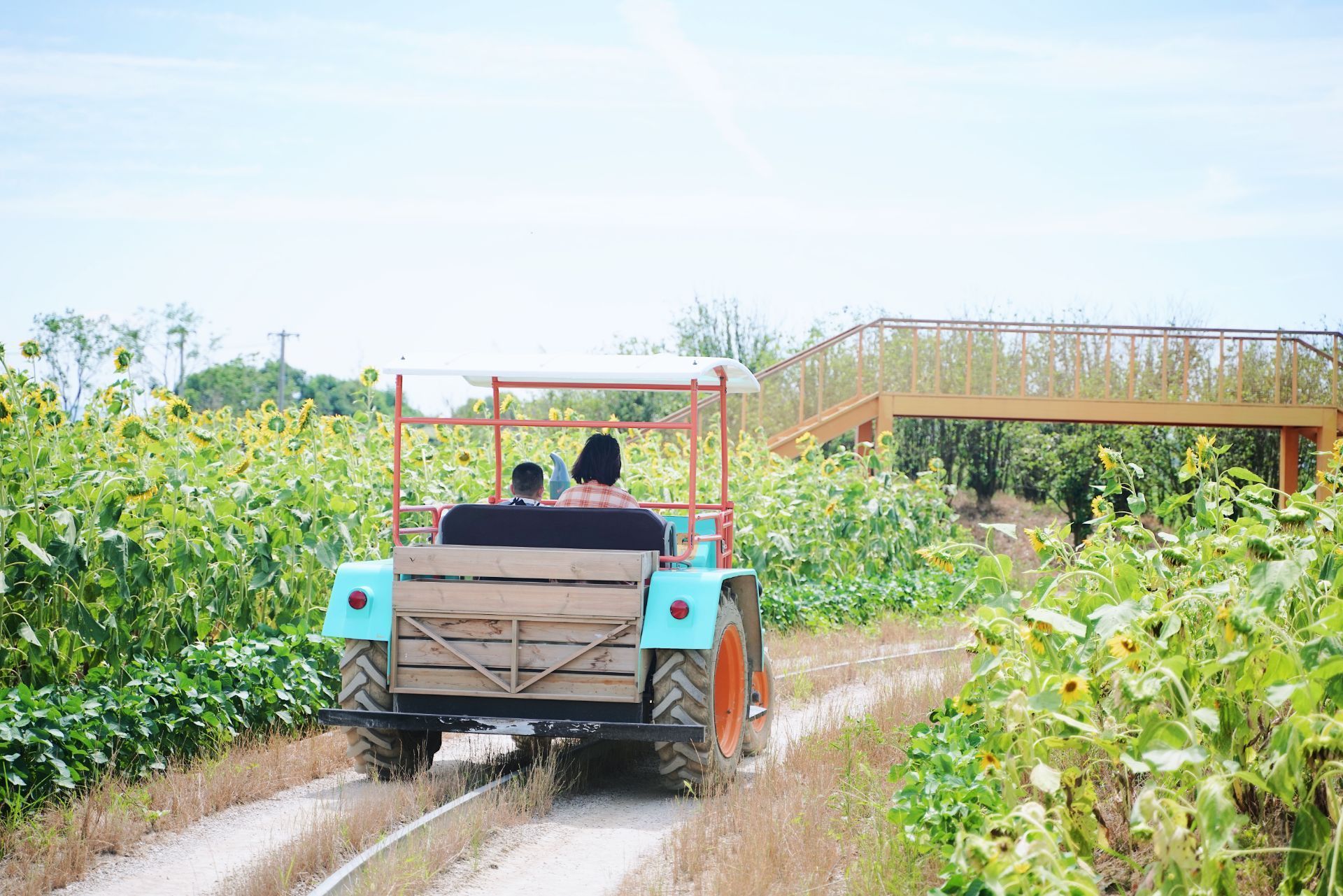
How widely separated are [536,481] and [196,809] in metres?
2.80

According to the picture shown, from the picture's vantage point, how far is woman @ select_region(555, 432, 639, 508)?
7.29m

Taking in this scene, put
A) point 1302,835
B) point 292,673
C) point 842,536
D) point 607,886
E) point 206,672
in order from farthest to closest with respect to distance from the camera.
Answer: point 842,536 < point 292,673 < point 206,672 < point 607,886 < point 1302,835

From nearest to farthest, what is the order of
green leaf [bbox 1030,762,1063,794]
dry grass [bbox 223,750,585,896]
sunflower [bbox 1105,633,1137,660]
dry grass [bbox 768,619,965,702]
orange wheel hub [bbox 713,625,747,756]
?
1. green leaf [bbox 1030,762,1063,794]
2. sunflower [bbox 1105,633,1137,660]
3. dry grass [bbox 223,750,585,896]
4. orange wheel hub [bbox 713,625,747,756]
5. dry grass [bbox 768,619,965,702]

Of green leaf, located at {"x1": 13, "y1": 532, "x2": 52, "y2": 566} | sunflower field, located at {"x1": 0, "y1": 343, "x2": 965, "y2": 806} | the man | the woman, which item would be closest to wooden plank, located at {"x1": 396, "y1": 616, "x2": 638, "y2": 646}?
the woman

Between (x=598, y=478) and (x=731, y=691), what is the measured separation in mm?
1399

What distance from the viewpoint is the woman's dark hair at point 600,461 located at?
7.33 m

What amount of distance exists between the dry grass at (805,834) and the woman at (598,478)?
5.50ft

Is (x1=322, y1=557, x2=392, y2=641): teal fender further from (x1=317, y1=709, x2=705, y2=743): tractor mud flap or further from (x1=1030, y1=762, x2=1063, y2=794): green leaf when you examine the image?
(x1=1030, y1=762, x2=1063, y2=794): green leaf

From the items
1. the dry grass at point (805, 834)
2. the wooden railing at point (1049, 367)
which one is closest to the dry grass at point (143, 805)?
the dry grass at point (805, 834)

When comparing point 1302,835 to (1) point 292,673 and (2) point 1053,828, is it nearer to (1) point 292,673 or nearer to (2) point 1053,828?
(2) point 1053,828

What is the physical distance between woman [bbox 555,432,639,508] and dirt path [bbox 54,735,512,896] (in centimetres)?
188

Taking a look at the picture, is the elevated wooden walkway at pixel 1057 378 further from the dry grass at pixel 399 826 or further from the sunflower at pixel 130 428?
the dry grass at pixel 399 826

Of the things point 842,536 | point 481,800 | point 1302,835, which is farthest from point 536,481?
point 842,536

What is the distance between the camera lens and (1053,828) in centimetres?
391
